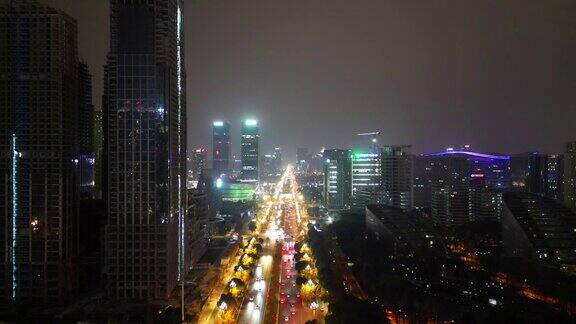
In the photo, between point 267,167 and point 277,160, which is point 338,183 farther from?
point 277,160

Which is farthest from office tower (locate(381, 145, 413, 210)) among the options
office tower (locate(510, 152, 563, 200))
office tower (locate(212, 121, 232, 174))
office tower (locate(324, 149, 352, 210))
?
office tower (locate(212, 121, 232, 174))

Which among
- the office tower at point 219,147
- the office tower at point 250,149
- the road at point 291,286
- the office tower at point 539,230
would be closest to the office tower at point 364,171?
the road at point 291,286

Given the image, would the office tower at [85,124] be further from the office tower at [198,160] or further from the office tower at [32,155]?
the office tower at [198,160]

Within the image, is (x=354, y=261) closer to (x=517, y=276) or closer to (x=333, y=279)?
(x=333, y=279)

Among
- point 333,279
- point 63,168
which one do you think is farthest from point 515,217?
point 63,168

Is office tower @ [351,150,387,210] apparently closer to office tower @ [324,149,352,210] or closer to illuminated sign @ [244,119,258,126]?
office tower @ [324,149,352,210]

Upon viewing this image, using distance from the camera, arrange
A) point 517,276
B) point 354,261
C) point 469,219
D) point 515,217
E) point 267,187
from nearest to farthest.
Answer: point 517,276
point 515,217
point 354,261
point 469,219
point 267,187

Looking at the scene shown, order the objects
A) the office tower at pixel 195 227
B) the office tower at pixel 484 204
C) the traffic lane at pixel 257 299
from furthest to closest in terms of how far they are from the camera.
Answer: the office tower at pixel 484 204 < the office tower at pixel 195 227 < the traffic lane at pixel 257 299
